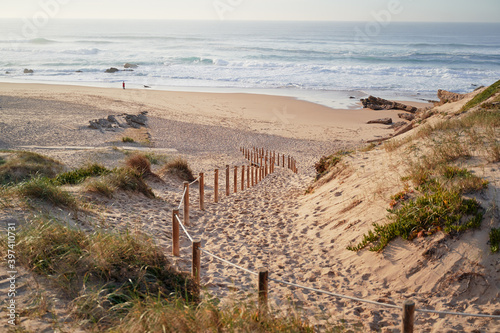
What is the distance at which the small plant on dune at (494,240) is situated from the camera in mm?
4949

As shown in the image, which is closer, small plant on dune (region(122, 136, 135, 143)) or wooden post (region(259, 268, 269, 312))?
wooden post (region(259, 268, 269, 312))

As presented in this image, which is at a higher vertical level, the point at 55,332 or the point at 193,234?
the point at 55,332

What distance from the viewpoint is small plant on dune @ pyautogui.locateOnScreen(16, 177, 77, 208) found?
646cm

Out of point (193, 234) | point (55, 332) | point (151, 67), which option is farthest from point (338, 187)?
point (151, 67)

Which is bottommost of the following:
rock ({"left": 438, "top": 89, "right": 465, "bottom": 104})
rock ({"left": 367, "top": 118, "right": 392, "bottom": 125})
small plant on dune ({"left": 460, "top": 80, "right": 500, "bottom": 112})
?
rock ({"left": 367, "top": 118, "right": 392, "bottom": 125})

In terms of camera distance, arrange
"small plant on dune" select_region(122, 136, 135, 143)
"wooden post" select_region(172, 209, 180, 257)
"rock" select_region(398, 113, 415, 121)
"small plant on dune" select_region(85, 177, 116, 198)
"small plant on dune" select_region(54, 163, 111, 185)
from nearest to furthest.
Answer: "wooden post" select_region(172, 209, 180, 257) < "small plant on dune" select_region(85, 177, 116, 198) < "small plant on dune" select_region(54, 163, 111, 185) < "small plant on dune" select_region(122, 136, 135, 143) < "rock" select_region(398, 113, 415, 121)

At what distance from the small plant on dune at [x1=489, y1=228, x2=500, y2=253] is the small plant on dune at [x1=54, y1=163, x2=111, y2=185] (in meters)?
8.32

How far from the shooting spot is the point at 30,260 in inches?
169

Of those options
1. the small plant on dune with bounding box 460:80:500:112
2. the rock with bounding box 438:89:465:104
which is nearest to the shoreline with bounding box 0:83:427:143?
the rock with bounding box 438:89:465:104

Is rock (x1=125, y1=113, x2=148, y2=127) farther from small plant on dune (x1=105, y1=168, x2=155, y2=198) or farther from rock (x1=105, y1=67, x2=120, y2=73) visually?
rock (x1=105, y1=67, x2=120, y2=73)

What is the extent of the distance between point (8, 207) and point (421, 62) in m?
57.3

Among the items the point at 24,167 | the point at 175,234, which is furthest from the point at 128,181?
the point at 175,234

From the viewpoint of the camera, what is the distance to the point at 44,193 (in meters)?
6.59

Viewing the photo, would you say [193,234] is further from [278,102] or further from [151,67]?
[151,67]
